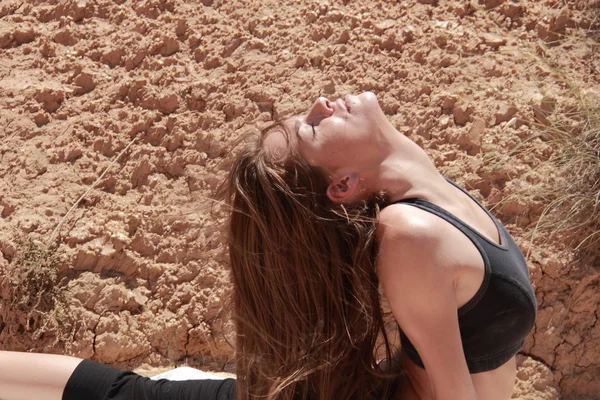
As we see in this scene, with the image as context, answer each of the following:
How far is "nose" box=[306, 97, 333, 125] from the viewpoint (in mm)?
1703

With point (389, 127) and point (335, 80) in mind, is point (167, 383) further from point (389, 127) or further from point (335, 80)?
point (335, 80)

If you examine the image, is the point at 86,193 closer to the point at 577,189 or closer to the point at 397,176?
the point at 397,176

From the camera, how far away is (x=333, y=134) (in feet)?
5.42

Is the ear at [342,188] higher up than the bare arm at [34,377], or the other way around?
the ear at [342,188]

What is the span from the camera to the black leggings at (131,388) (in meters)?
1.95

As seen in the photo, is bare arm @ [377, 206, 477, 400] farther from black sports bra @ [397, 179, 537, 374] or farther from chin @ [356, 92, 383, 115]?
chin @ [356, 92, 383, 115]

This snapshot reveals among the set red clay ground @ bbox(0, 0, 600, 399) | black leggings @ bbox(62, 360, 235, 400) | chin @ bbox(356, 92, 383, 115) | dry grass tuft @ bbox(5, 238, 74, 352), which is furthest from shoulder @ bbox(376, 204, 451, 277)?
dry grass tuft @ bbox(5, 238, 74, 352)

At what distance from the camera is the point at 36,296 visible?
267cm

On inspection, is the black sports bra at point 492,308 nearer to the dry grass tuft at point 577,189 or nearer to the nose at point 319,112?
the nose at point 319,112

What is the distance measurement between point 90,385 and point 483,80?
6.45 feet

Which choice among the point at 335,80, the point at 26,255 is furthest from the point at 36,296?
the point at 335,80

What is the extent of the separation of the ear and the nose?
6.4 inches

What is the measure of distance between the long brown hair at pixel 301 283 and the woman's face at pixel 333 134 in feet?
0.10

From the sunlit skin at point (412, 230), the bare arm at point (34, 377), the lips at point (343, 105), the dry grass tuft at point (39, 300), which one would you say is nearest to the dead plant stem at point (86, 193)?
the dry grass tuft at point (39, 300)
